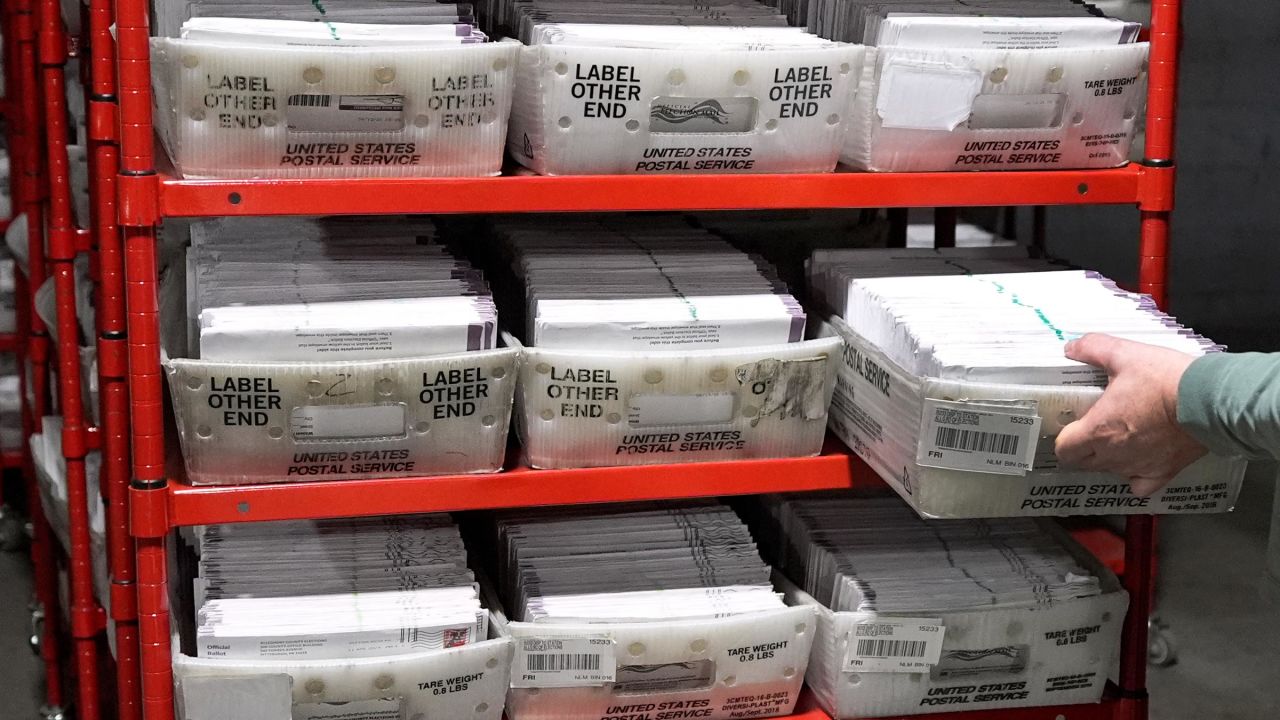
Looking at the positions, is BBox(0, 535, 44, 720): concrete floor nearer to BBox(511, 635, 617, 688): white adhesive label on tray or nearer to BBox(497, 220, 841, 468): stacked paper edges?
BBox(511, 635, 617, 688): white adhesive label on tray

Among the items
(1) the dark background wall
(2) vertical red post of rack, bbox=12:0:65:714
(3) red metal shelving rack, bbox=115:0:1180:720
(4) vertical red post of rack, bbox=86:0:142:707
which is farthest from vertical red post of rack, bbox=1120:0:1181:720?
(1) the dark background wall

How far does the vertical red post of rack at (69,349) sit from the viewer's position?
277cm

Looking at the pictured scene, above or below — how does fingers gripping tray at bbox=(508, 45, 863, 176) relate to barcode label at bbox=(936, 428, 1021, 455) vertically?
above

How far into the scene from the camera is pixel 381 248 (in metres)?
2.22

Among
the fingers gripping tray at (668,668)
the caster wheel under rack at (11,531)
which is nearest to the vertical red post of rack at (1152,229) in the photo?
the fingers gripping tray at (668,668)

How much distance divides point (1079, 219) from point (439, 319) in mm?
5237

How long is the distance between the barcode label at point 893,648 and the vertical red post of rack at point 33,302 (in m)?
2.09

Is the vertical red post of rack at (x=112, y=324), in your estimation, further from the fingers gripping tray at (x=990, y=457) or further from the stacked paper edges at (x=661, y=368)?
the fingers gripping tray at (x=990, y=457)

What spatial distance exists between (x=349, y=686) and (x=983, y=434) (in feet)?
3.13

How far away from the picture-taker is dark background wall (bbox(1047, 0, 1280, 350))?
254 inches

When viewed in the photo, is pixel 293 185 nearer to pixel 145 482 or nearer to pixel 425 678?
pixel 145 482

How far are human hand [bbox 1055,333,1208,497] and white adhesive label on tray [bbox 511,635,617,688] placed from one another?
730 millimetres

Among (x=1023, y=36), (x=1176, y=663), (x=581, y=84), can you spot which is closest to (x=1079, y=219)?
(x=1176, y=663)

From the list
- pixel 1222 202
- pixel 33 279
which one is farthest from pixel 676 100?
pixel 1222 202
